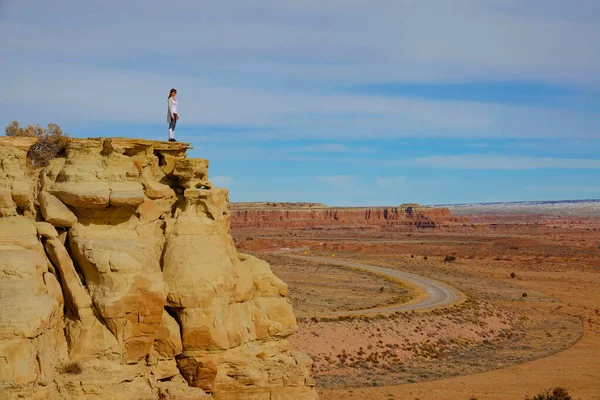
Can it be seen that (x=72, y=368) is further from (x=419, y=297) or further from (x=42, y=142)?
(x=419, y=297)

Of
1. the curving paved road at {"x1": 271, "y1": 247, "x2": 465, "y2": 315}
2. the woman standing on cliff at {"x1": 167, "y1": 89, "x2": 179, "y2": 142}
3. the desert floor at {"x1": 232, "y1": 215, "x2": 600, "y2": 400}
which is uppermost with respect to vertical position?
the woman standing on cliff at {"x1": 167, "y1": 89, "x2": 179, "y2": 142}

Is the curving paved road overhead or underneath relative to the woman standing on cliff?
underneath

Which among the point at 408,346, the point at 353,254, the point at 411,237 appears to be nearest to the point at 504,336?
the point at 408,346

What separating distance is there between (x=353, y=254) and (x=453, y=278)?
4035 cm

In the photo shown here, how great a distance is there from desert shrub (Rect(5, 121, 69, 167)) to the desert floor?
63.3 feet

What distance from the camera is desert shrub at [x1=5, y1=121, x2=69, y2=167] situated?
19031mm

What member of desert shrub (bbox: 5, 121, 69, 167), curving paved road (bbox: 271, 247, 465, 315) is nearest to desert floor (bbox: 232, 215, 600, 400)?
curving paved road (bbox: 271, 247, 465, 315)

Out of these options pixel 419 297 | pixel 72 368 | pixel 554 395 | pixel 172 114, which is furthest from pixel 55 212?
pixel 419 297

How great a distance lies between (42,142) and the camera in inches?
786

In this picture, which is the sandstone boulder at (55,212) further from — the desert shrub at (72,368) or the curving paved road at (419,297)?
the curving paved road at (419,297)

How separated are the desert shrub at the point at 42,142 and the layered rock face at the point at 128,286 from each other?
552 centimetres

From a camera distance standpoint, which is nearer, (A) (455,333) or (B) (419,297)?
(A) (455,333)

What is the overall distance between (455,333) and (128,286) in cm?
4337

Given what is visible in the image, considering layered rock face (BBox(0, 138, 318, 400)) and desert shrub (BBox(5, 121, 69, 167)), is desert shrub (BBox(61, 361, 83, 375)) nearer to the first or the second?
layered rock face (BBox(0, 138, 318, 400))
